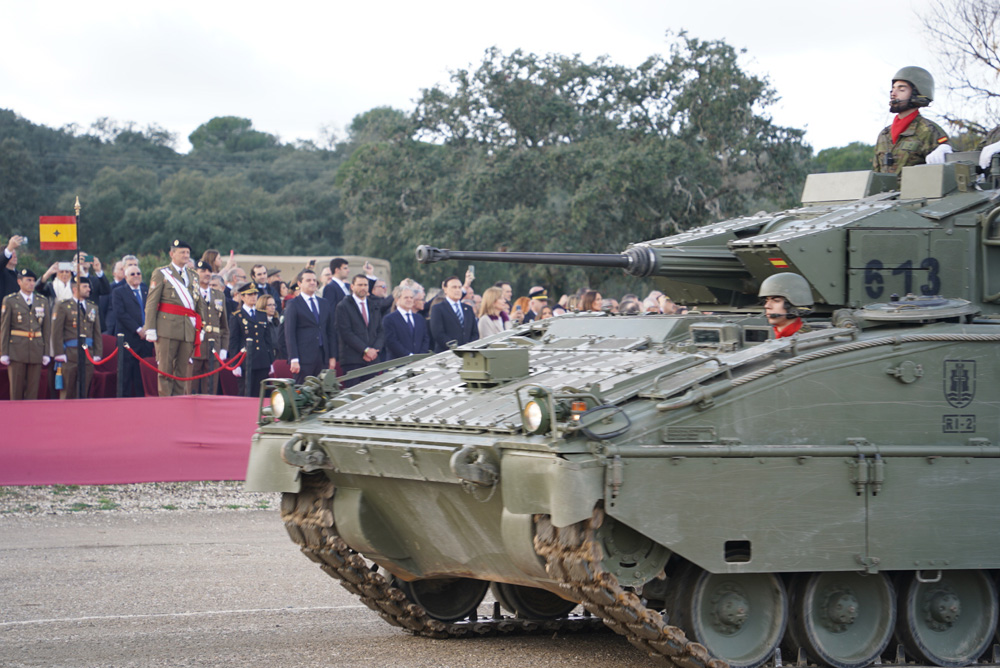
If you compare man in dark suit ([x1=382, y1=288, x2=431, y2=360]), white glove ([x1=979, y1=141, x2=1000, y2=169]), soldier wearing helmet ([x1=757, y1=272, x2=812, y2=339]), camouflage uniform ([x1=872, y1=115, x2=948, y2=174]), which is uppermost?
camouflage uniform ([x1=872, y1=115, x2=948, y2=174])

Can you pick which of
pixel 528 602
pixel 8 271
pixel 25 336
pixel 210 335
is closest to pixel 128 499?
pixel 210 335

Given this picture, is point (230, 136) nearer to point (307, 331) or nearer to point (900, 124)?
point (307, 331)

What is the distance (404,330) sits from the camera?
1477cm

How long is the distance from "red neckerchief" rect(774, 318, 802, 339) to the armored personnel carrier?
0.10 metres

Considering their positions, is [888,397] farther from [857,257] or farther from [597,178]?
[597,178]

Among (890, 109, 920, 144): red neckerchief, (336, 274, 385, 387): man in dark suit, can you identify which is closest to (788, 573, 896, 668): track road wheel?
(890, 109, 920, 144): red neckerchief

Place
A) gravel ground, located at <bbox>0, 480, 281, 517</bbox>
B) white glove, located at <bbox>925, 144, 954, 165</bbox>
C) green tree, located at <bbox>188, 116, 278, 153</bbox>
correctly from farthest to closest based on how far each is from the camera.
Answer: green tree, located at <bbox>188, 116, 278, 153</bbox>
gravel ground, located at <bbox>0, 480, 281, 517</bbox>
white glove, located at <bbox>925, 144, 954, 165</bbox>

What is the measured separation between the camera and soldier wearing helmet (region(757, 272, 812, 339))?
25.3ft

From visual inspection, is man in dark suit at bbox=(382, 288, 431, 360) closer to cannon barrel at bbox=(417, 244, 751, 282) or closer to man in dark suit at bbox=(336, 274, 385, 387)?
man in dark suit at bbox=(336, 274, 385, 387)

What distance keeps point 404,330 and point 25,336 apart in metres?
4.80

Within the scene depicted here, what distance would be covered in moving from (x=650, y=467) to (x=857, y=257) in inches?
102

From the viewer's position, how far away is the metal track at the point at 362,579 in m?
8.04

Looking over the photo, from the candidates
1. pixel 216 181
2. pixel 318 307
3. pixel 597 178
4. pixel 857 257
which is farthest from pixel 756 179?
pixel 216 181

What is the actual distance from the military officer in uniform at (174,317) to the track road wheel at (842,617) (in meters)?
9.76
